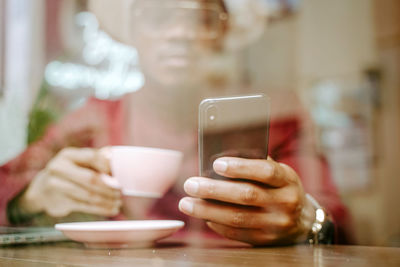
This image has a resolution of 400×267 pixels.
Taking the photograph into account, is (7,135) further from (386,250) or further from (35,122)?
(386,250)

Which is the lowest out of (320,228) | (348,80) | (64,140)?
(320,228)

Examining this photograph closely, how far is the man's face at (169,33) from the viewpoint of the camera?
672mm

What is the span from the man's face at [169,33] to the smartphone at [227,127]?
264 millimetres

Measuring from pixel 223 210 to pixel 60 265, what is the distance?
183 mm

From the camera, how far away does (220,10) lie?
785mm

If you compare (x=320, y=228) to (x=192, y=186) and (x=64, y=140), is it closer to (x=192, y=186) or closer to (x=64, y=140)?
(x=192, y=186)

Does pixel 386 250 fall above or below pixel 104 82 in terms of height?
below

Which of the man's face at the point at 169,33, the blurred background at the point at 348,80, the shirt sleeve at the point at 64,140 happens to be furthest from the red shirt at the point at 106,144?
the blurred background at the point at 348,80

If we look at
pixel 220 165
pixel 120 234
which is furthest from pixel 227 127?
pixel 120 234

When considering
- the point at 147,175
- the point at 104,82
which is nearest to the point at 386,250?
the point at 147,175

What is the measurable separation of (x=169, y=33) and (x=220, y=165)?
0.34 metres

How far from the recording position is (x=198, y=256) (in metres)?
0.39

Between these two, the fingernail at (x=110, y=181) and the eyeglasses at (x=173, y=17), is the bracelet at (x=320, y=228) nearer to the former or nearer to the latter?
the fingernail at (x=110, y=181)

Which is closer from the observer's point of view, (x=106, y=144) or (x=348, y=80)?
(x=106, y=144)
